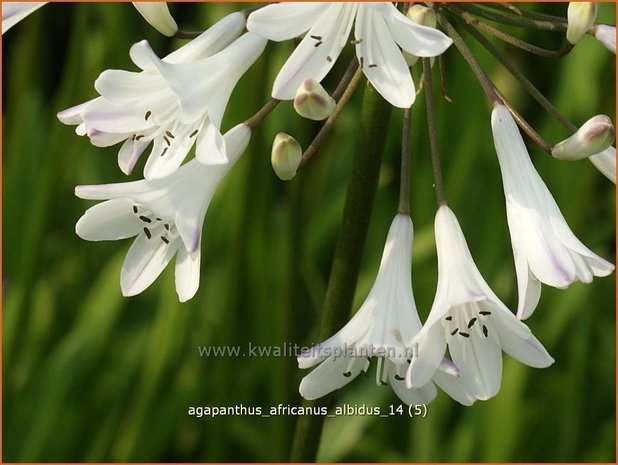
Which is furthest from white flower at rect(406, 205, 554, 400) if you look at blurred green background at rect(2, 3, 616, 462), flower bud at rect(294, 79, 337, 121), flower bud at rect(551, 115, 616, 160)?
blurred green background at rect(2, 3, 616, 462)

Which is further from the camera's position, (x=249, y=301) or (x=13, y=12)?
(x=249, y=301)

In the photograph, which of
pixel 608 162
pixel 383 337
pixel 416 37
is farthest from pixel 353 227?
pixel 608 162

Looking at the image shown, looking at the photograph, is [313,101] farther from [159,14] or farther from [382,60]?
[159,14]

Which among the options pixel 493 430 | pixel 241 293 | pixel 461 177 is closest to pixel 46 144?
pixel 241 293

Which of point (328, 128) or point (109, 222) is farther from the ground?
point (328, 128)

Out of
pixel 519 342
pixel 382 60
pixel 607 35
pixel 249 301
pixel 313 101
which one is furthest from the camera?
pixel 249 301

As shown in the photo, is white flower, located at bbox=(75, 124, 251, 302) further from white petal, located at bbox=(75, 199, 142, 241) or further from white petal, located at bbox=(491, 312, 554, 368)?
white petal, located at bbox=(491, 312, 554, 368)

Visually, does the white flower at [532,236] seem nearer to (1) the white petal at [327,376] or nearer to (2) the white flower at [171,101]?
(1) the white petal at [327,376]
